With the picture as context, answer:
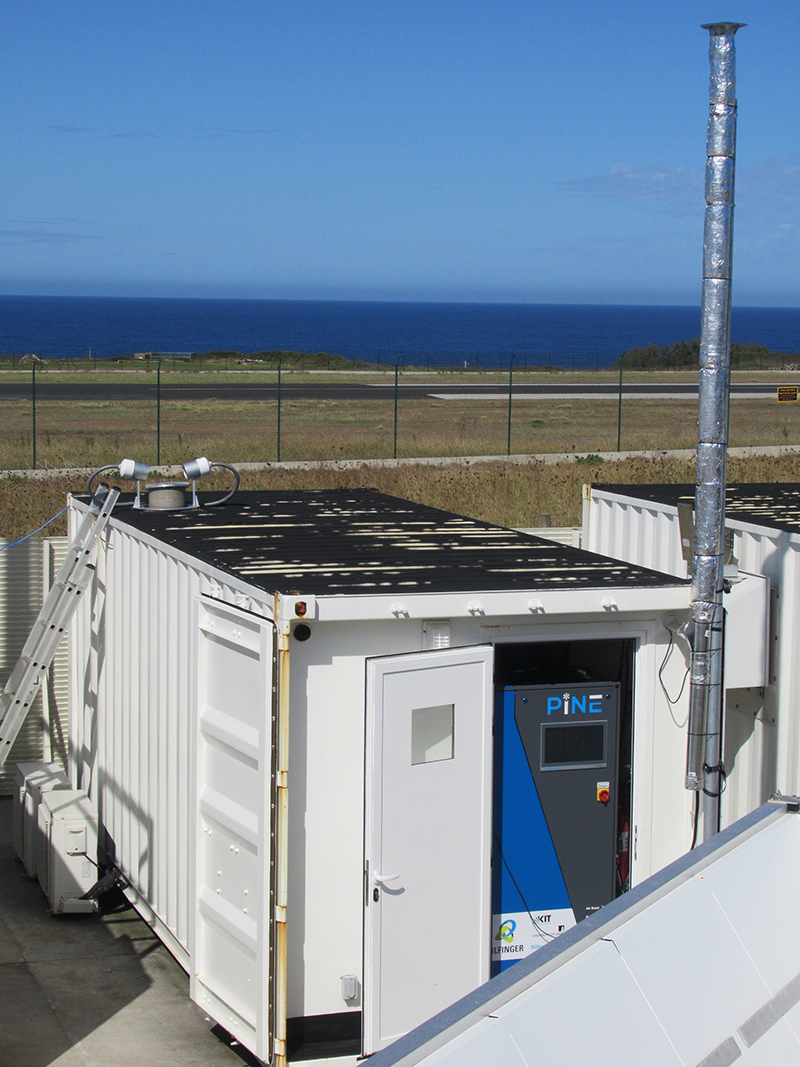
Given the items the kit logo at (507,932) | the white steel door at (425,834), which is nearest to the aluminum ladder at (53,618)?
the white steel door at (425,834)

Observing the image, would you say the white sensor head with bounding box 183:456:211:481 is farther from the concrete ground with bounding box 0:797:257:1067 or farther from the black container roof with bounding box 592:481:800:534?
the black container roof with bounding box 592:481:800:534

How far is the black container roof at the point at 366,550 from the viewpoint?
258 inches

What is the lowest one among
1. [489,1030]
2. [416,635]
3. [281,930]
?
[281,930]

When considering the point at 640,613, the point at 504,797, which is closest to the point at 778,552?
the point at 640,613

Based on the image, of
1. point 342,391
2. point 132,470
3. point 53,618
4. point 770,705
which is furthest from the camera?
point 342,391

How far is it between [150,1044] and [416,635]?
2.69 meters

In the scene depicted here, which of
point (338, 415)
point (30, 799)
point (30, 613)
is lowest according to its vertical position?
point (30, 799)

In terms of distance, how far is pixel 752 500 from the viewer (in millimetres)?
9695

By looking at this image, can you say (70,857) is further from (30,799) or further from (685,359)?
(685,359)

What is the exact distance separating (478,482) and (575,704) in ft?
49.2

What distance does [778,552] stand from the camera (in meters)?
7.50

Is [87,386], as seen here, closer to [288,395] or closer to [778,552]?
[288,395]

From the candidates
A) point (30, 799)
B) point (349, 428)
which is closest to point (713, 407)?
point (30, 799)

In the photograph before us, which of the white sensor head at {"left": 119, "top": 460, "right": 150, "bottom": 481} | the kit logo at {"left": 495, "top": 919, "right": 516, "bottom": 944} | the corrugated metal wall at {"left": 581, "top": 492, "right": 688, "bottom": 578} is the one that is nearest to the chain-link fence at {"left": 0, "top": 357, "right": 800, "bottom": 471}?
the white sensor head at {"left": 119, "top": 460, "right": 150, "bottom": 481}
